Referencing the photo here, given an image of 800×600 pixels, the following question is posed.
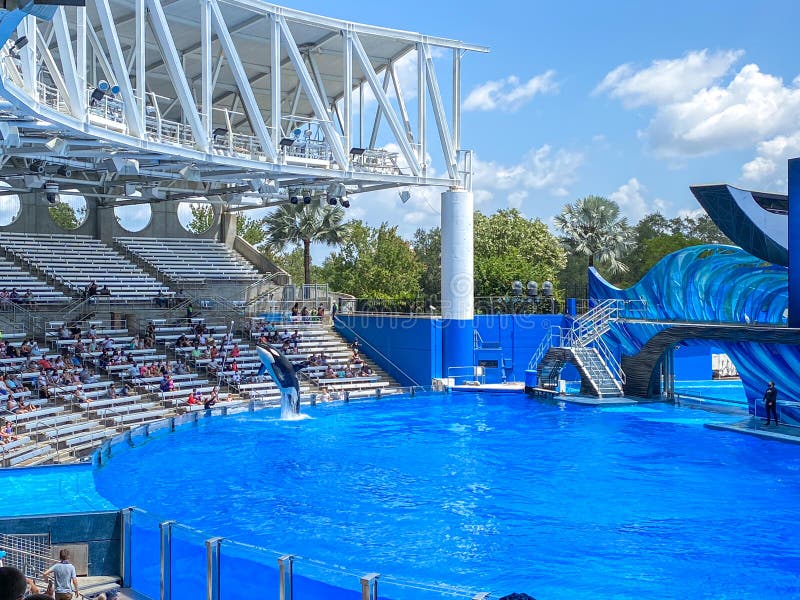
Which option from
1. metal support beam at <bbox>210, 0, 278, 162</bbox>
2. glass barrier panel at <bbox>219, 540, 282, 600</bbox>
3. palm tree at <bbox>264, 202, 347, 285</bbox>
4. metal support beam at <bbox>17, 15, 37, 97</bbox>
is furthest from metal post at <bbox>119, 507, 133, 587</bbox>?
palm tree at <bbox>264, 202, 347, 285</bbox>

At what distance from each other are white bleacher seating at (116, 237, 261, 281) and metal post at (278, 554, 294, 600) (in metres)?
28.9

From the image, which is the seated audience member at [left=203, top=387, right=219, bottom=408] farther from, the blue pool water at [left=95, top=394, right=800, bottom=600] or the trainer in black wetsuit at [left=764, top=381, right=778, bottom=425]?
the trainer in black wetsuit at [left=764, top=381, right=778, bottom=425]

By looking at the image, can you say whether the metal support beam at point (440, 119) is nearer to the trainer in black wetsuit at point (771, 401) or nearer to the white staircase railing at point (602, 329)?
the white staircase railing at point (602, 329)

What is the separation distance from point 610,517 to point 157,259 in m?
26.8

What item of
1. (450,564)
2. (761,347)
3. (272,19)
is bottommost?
(450,564)

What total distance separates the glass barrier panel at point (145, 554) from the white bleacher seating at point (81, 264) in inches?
868

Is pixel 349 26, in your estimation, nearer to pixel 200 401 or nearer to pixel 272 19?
pixel 272 19

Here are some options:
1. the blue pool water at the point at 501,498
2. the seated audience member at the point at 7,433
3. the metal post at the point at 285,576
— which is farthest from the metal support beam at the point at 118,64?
the metal post at the point at 285,576

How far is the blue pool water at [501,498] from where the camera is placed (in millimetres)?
11758

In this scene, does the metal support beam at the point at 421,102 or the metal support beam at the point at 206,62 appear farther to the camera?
the metal support beam at the point at 421,102

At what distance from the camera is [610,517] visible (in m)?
14.5

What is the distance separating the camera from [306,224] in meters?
43.8

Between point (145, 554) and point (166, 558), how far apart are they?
54cm

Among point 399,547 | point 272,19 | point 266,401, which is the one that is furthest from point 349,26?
point 399,547
